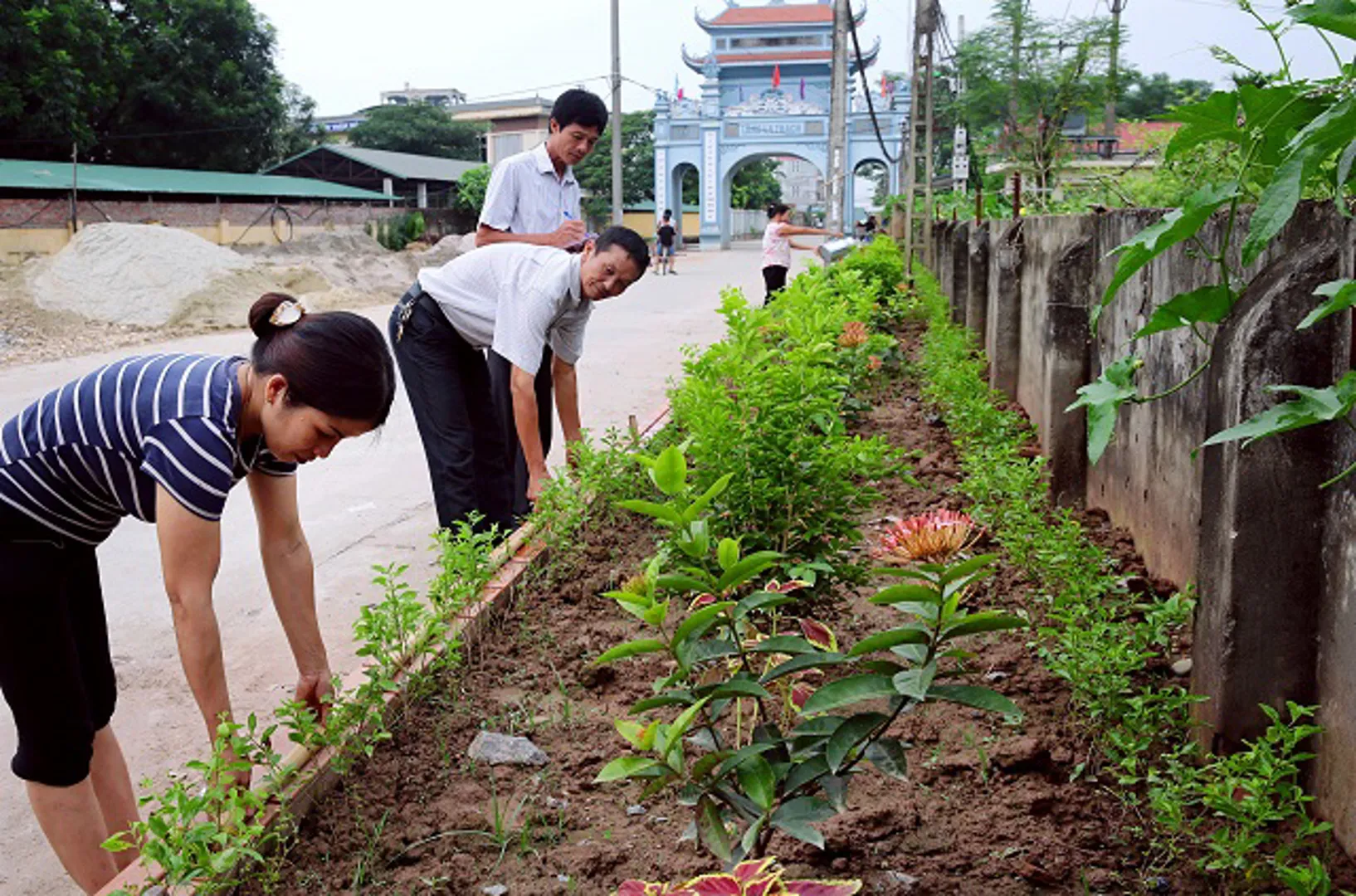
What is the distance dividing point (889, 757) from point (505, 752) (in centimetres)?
123

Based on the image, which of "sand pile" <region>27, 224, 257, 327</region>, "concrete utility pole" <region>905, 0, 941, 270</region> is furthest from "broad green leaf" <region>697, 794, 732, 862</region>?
"sand pile" <region>27, 224, 257, 327</region>

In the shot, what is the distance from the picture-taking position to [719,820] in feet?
5.87

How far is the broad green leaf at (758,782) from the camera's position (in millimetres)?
1726

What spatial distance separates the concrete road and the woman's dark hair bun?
70 cm

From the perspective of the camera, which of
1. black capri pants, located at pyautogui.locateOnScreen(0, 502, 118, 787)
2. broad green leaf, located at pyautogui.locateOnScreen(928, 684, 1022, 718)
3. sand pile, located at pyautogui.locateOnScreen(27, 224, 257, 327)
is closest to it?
broad green leaf, located at pyautogui.locateOnScreen(928, 684, 1022, 718)

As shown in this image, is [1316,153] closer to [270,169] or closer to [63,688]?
[63,688]

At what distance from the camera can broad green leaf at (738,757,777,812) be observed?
1726 mm

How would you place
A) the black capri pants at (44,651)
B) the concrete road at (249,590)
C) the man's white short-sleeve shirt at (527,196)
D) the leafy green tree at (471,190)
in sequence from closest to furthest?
the black capri pants at (44,651)
the concrete road at (249,590)
the man's white short-sleeve shirt at (527,196)
the leafy green tree at (471,190)

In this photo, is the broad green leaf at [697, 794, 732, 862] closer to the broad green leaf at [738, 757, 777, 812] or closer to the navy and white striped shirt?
the broad green leaf at [738, 757, 777, 812]

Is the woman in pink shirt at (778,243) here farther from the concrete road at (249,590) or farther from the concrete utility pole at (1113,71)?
the concrete utility pole at (1113,71)

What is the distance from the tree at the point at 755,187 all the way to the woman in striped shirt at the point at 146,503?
65245mm

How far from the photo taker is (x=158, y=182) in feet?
88.6

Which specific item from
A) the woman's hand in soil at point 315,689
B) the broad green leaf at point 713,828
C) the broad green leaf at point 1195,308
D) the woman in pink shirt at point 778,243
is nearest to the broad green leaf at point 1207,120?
the broad green leaf at point 1195,308

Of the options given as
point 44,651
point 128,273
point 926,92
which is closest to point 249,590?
point 44,651
